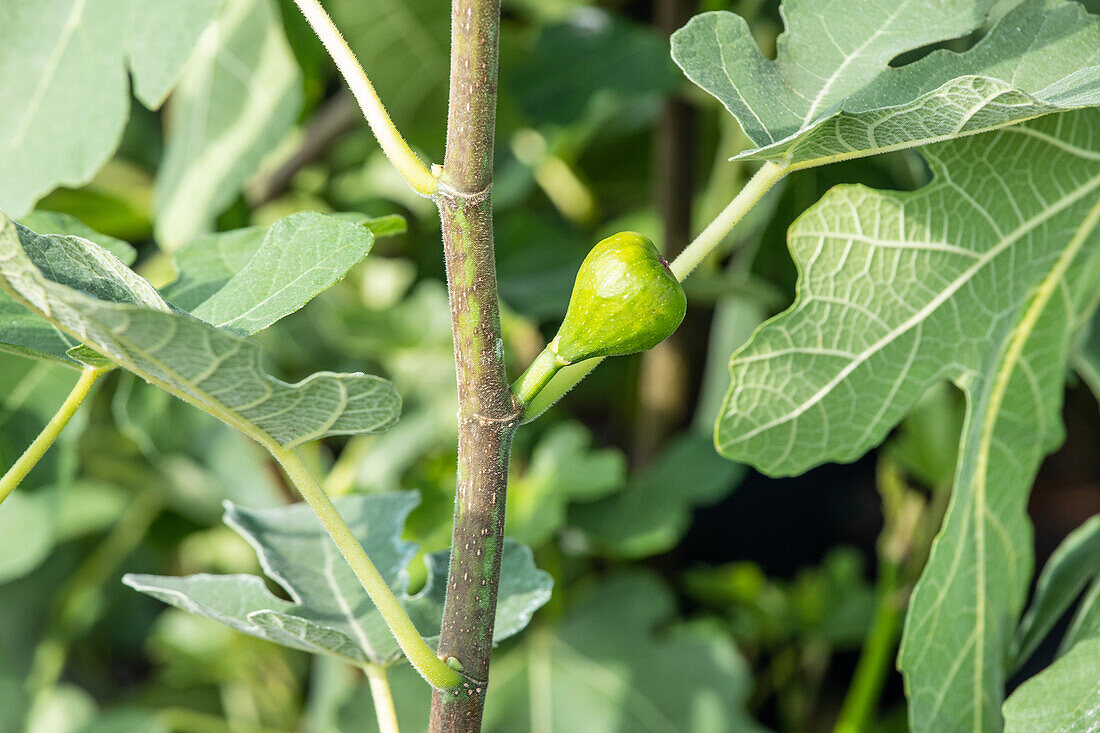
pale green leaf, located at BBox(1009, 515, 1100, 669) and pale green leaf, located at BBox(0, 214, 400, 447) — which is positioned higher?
pale green leaf, located at BBox(0, 214, 400, 447)

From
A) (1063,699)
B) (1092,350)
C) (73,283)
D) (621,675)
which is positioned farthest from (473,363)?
(621,675)

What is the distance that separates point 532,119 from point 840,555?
53cm

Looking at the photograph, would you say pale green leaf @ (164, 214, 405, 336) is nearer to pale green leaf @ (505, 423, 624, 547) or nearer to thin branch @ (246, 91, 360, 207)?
pale green leaf @ (505, 423, 624, 547)

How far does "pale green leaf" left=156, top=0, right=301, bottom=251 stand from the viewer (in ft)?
2.21

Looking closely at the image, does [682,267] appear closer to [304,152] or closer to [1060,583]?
[1060,583]

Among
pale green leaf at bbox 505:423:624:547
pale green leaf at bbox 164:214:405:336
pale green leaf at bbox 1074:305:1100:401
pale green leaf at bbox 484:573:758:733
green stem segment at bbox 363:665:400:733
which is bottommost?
pale green leaf at bbox 484:573:758:733

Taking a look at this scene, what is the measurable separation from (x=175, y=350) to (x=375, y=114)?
0.10 metres

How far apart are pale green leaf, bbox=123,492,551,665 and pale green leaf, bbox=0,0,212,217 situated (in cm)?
21

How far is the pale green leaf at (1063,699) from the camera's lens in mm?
344

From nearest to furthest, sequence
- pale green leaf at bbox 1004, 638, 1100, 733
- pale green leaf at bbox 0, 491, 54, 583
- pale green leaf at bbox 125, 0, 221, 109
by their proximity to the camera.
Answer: pale green leaf at bbox 1004, 638, 1100, 733, pale green leaf at bbox 125, 0, 221, 109, pale green leaf at bbox 0, 491, 54, 583

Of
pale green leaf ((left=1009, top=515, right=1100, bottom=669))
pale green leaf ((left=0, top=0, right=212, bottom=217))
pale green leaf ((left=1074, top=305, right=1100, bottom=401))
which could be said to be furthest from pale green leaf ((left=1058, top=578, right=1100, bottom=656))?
pale green leaf ((left=0, top=0, right=212, bottom=217))

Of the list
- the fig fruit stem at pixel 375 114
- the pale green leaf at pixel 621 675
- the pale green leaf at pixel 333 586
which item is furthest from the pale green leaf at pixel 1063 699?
the pale green leaf at pixel 621 675

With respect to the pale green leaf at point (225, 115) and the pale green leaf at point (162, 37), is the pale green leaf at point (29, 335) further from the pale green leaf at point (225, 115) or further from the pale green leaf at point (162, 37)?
the pale green leaf at point (225, 115)

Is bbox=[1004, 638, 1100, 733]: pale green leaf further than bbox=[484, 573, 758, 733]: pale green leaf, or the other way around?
bbox=[484, 573, 758, 733]: pale green leaf
